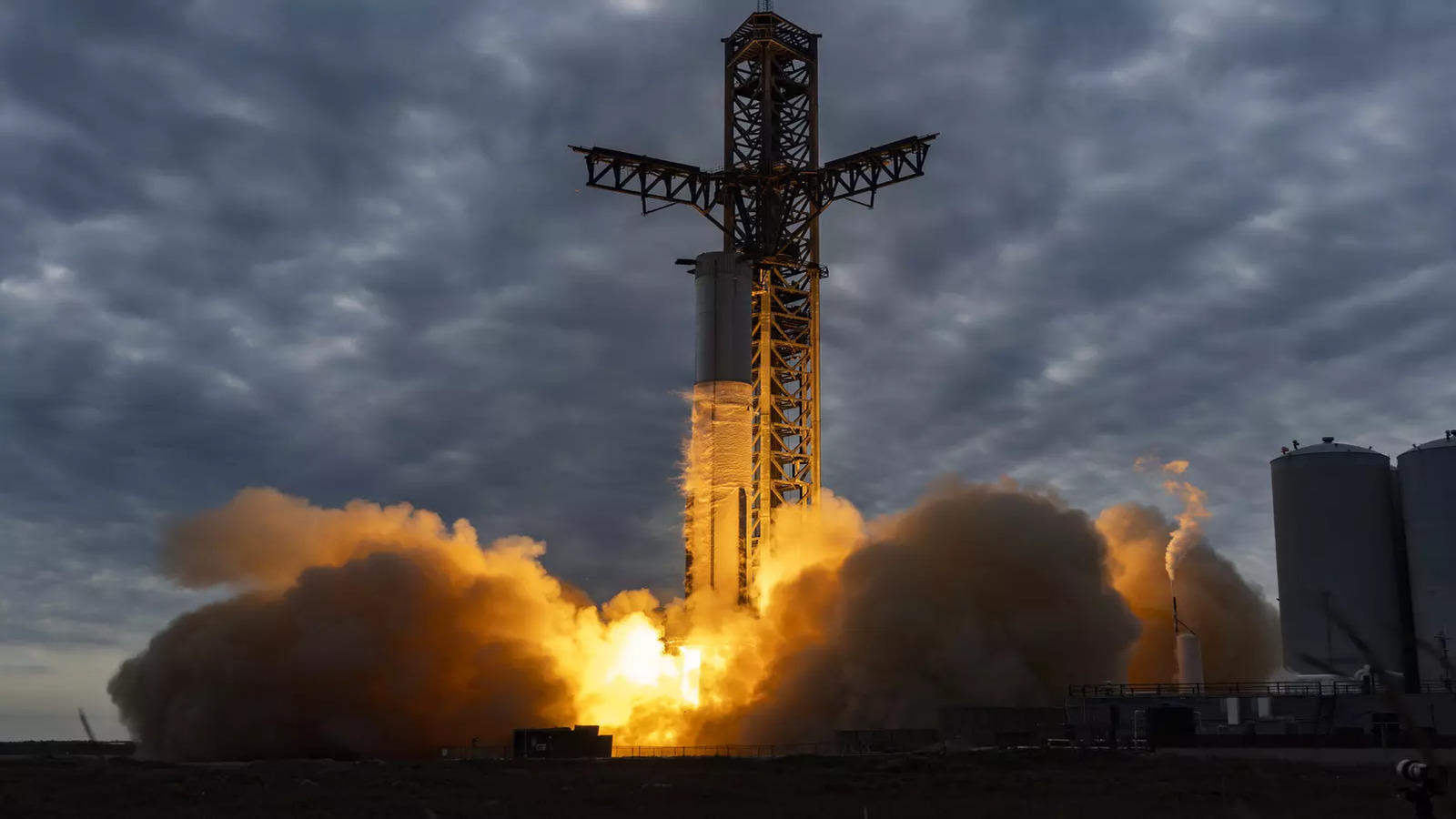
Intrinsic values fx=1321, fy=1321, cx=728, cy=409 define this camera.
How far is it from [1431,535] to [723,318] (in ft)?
116

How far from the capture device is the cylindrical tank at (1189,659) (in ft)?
213

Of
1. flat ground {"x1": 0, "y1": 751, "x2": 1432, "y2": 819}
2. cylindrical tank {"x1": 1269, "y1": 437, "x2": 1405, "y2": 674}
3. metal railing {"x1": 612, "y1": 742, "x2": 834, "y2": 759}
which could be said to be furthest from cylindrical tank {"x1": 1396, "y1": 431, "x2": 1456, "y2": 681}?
metal railing {"x1": 612, "y1": 742, "x2": 834, "y2": 759}

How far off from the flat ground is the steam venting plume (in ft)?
91.7

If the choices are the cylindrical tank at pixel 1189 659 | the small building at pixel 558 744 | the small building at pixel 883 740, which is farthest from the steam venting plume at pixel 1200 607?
the small building at pixel 558 744

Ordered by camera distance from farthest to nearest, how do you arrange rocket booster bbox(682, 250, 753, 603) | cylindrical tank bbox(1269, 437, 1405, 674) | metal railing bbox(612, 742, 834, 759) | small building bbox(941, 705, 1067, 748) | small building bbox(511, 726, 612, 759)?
rocket booster bbox(682, 250, 753, 603) → cylindrical tank bbox(1269, 437, 1405, 674) → metal railing bbox(612, 742, 834, 759) → small building bbox(511, 726, 612, 759) → small building bbox(941, 705, 1067, 748)

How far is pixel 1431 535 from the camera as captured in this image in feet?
203

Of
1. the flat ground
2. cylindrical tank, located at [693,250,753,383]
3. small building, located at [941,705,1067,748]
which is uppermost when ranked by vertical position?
cylindrical tank, located at [693,250,753,383]

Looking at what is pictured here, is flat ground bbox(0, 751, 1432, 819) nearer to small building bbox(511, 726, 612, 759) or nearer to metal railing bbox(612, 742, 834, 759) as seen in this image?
small building bbox(511, 726, 612, 759)

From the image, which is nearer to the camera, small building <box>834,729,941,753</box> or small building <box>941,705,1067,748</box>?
small building <box>941,705,1067,748</box>

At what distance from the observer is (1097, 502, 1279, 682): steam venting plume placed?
76.4 metres

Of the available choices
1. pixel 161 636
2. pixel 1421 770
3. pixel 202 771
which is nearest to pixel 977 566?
pixel 202 771

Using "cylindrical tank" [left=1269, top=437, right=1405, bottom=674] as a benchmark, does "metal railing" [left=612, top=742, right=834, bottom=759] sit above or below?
below

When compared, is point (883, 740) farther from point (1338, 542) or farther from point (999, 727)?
point (1338, 542)

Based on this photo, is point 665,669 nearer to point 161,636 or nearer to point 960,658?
point 960,658
